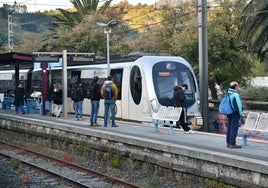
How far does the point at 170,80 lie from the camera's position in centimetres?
2214

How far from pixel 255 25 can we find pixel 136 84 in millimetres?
8505

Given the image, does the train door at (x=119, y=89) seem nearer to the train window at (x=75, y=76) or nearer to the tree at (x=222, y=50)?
the train window at (x=75, y=76)

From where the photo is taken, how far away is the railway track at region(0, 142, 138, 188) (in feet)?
42.3

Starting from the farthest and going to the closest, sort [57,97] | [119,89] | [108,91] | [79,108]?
[57,97], [119,89], [79,108], [108,91]

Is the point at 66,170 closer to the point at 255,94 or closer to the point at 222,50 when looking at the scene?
the point at 255,94

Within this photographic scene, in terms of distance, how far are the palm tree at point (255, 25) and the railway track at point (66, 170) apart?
1363 centimetres

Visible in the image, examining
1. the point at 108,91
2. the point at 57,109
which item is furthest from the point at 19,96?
the point at 108,91

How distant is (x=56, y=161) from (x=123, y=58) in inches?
339

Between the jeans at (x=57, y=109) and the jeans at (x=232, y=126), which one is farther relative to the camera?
the jeans at (x=57, y=109)

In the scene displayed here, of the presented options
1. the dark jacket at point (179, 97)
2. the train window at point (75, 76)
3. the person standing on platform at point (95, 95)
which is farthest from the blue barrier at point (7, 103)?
the dark jacket at point (179, 97)

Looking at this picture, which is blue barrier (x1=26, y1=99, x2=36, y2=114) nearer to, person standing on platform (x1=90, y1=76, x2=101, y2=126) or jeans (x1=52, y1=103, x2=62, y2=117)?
jeans (x1=52, y1=103, x2=62, y2=117)

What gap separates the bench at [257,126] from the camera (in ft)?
41.2

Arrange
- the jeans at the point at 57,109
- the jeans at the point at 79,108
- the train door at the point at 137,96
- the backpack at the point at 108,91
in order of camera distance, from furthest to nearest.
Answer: the jeans at the point at 57,109 → the jeans at the point at 79,108 → the train door at the point at 137,96 → the backpack at the point at 108,91

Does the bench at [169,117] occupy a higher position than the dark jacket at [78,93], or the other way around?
the dark jacket at [78,93]
